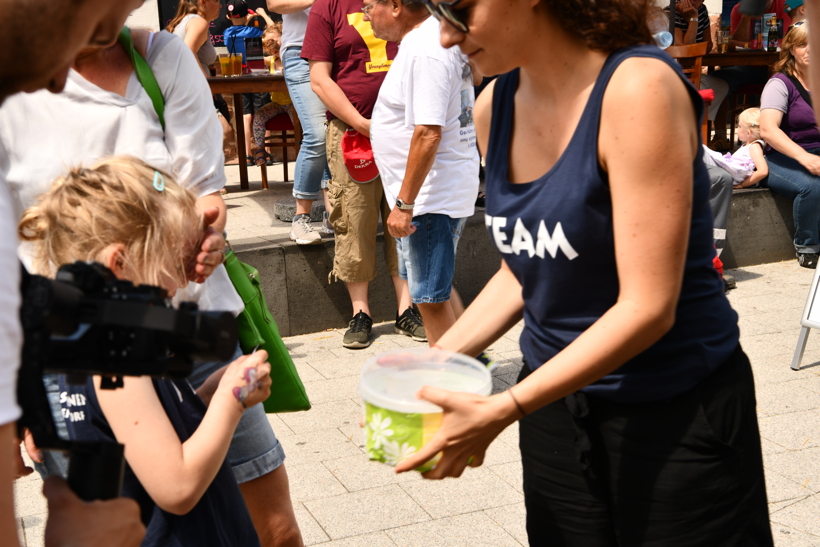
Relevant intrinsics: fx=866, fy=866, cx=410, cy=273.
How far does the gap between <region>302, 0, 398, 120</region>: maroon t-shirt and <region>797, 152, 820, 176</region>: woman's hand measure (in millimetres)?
3505

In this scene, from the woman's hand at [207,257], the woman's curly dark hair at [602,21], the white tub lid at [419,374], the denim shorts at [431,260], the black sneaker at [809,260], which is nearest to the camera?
the woman's curly dark hair at [602,21]

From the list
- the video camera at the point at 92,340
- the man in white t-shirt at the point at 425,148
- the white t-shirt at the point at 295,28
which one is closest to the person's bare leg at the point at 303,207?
the white t-shirt at the point at 295,28

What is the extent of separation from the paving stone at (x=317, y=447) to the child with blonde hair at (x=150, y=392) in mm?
1831

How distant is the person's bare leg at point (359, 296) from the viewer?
206 inches

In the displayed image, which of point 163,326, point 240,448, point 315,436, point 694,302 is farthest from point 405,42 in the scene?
point 163,326

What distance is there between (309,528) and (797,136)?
5252 mm

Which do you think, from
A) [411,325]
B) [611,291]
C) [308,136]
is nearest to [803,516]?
[611,291]

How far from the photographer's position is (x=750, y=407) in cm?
175

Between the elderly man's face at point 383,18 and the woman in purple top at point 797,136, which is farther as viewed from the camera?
the woman in purple top at point 797,136

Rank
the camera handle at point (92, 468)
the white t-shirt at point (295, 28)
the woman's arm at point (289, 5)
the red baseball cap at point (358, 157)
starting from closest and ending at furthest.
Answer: the camera handle at point (92, 468) < the red baseball cap at point (358, 157) < the woman's arm at point (289, 5) < the white t-shirt at point (295, 28)

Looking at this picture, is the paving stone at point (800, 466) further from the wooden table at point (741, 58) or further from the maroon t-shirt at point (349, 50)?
the wooden table at point (741, 58)

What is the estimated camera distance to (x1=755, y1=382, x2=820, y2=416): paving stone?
4.09 m

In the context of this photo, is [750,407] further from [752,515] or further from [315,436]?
[315,436]

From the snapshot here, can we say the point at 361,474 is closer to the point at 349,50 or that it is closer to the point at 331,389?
the point at 331,389
